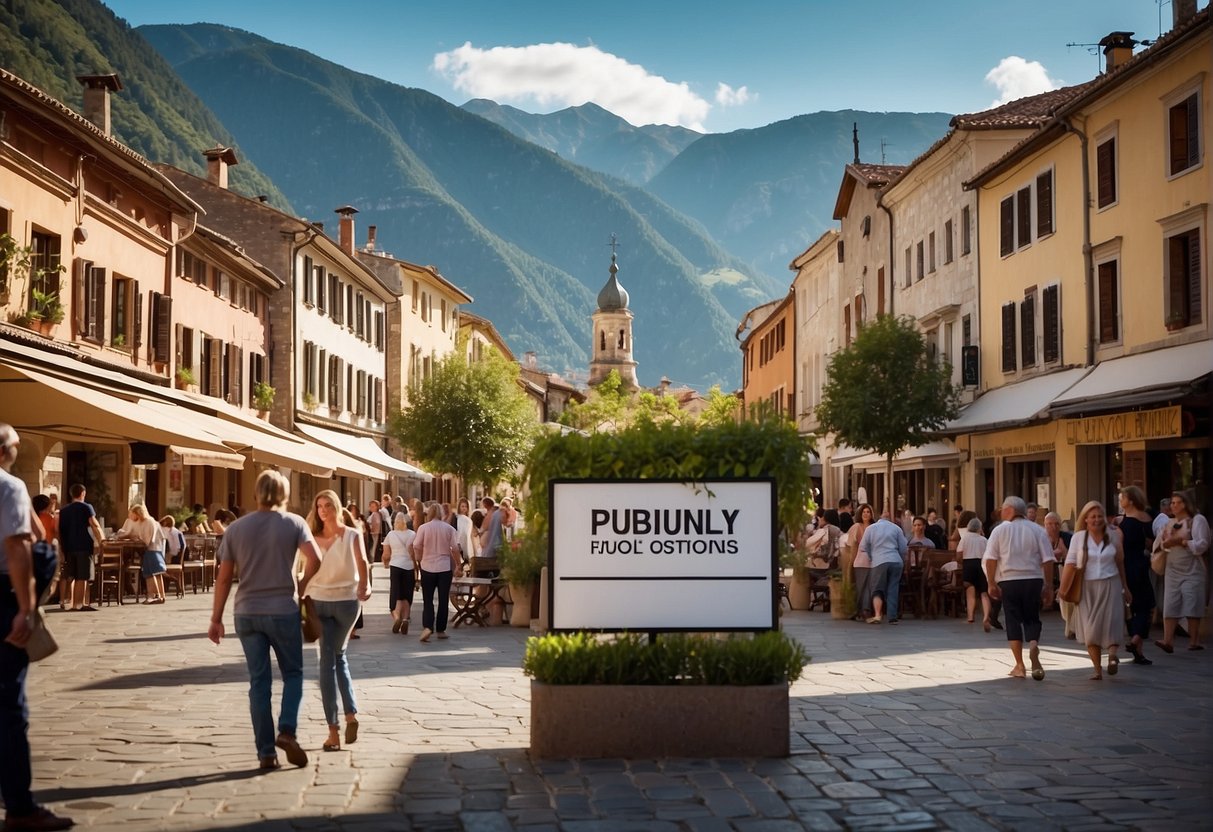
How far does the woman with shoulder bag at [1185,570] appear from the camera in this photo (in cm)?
1606

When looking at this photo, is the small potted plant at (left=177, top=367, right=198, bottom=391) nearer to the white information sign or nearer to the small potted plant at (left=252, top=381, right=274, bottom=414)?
the small potted plant at (left=252, top=381, right=274, bottom=414)

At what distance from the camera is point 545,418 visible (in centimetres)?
11400

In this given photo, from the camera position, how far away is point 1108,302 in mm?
25344

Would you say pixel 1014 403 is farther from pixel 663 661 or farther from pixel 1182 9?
pixel 663 661

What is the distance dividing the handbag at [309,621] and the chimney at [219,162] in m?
39.2

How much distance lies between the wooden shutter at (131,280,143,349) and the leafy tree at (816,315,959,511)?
15.2 m

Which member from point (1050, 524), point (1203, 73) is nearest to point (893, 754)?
point (1050, 524)

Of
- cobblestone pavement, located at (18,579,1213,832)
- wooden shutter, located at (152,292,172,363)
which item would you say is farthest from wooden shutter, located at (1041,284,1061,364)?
wooden shutter, located at (152,292,172,363)

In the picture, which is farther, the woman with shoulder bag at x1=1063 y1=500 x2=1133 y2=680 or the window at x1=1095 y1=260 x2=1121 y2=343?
the window at x1=1095 y1=260 x2=1121 y2=343

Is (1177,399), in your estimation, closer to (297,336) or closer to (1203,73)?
(1203,73)

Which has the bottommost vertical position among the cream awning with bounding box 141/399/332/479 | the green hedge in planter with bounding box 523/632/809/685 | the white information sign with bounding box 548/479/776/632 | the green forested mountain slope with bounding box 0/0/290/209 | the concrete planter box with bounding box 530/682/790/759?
the concrete planter box with bounding box 530/682/790/759

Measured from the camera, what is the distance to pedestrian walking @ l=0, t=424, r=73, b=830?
6903 mm

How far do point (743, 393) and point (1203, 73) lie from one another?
6086 centimetres

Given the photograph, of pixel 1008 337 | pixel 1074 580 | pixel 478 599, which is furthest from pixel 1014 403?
pixel 1074 580
